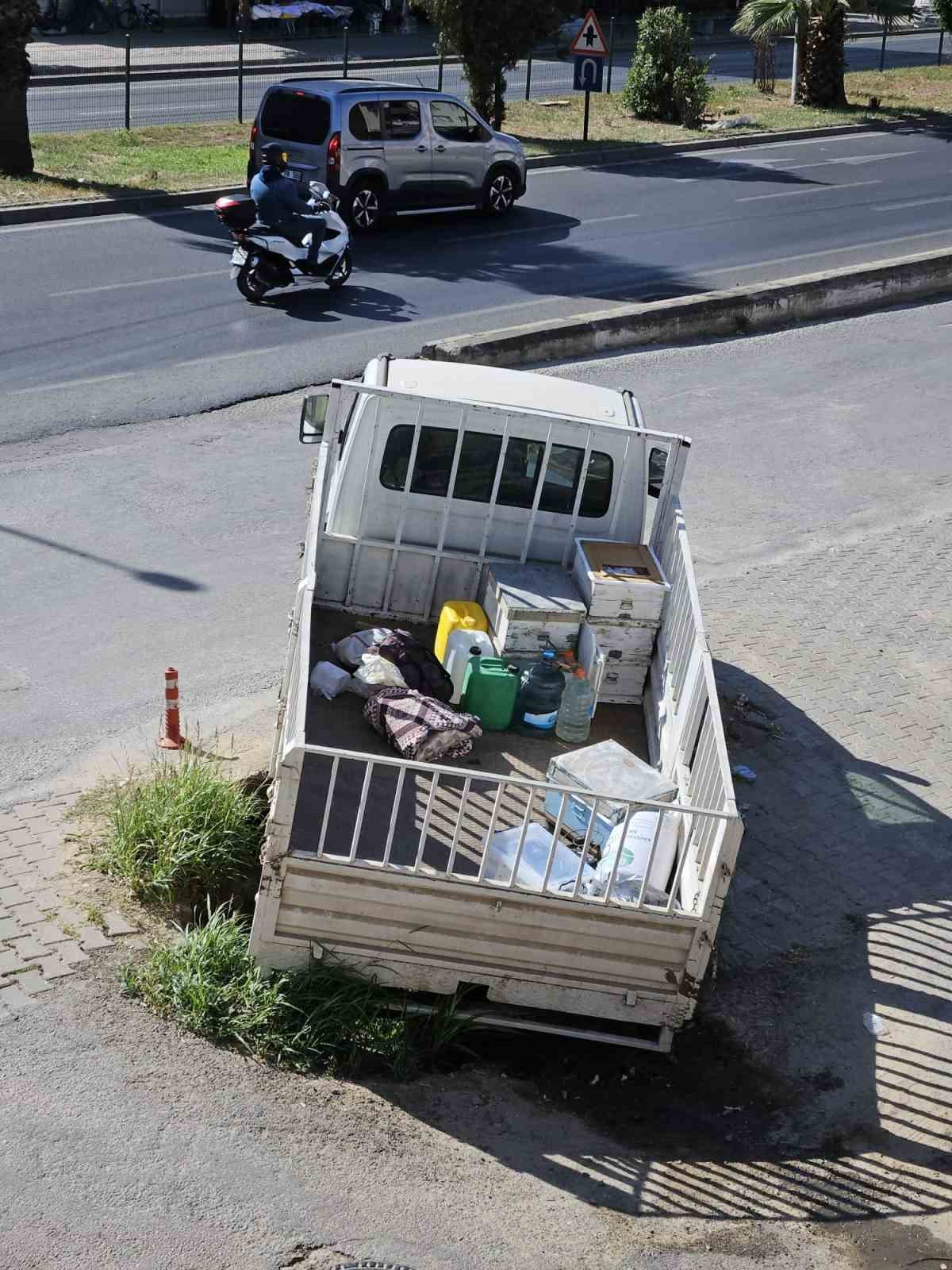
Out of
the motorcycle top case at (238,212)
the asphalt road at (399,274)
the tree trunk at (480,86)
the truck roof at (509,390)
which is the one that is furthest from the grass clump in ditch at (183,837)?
the tree trunk at (480,86)

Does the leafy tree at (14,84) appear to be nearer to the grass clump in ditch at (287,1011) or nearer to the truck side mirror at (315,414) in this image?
the truck side mirror at (315,414)

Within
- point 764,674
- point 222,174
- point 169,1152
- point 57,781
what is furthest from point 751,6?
point 169,1152

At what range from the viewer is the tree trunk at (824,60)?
34.2m

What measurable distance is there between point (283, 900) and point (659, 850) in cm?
160

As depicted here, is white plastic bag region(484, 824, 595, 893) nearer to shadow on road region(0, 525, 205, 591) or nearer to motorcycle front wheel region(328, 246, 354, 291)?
shadow on road region(0, 525, 205, 591)

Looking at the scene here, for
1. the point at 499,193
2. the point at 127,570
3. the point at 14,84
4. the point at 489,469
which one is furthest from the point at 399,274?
the point at 489,469

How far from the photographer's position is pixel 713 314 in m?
16.9

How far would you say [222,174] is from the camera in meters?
23.0

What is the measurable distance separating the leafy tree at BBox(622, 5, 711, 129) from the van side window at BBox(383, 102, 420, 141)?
11732 millimetres

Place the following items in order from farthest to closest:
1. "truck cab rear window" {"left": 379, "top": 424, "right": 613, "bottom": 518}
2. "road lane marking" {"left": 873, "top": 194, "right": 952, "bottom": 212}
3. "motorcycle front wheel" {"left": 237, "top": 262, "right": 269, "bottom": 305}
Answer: "road lane marking" {"left": 873, "top": 194, "right": 952, "bottom": 212}
"motorcycle front wheel" {"left": 237, "top": 262, "right": 269, "bottom": 305}
"truck cab rear window" {"left": 379, "top": 424, "right": 613, "bottom": 518}

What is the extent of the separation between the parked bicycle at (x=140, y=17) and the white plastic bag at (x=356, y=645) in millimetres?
40861

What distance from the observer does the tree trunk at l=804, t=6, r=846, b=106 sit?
34156 millimetres

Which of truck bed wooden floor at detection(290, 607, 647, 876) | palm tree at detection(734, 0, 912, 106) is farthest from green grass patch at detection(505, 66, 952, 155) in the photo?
truck bed wooden floor at detection(290, 607, 647, 876)

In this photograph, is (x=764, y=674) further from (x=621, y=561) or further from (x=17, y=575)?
(x=17, y=575)
